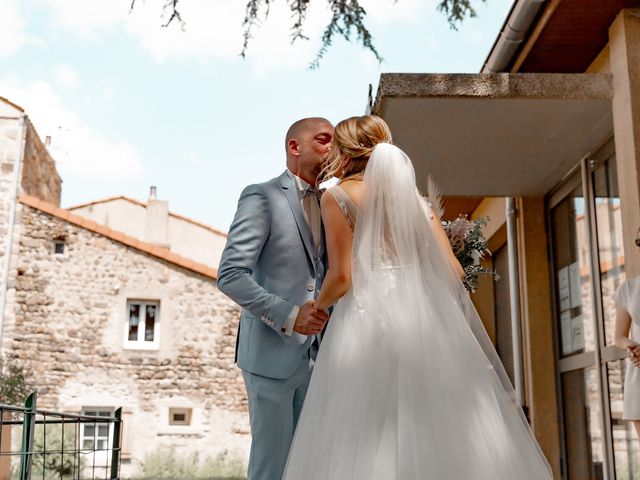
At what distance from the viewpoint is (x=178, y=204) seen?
26.8 meters

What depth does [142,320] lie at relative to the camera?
67.4 feet

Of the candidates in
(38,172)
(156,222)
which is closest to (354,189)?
(38,172)

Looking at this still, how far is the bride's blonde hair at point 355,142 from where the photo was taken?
321cm

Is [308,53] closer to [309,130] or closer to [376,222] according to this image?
[309,130]

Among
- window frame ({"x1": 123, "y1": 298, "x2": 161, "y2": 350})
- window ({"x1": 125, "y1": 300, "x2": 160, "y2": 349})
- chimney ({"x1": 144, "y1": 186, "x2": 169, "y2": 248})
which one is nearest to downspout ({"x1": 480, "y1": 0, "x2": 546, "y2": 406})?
window frame ({"x1": 123, "y1": 298, "x2": 161, "y2": 350})

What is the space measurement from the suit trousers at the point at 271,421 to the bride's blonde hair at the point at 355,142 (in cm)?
77

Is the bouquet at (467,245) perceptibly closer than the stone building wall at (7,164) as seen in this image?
Yes

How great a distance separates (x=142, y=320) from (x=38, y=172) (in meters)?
5.08

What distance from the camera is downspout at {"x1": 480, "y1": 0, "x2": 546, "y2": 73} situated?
20.2ft

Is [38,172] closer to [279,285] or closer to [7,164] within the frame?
[7,164]

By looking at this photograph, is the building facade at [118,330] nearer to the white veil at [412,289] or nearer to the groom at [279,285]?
the groom at [279,285]

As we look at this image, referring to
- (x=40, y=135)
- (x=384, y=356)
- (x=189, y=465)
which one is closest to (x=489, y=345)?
(x=384, y=356)

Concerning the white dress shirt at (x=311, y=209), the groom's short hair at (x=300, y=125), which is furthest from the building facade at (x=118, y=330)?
the groom's short hair at (x=300, y=125)

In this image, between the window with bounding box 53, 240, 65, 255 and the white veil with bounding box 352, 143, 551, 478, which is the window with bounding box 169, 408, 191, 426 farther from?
the white veil with bounding box 352, 143, 551, 478
